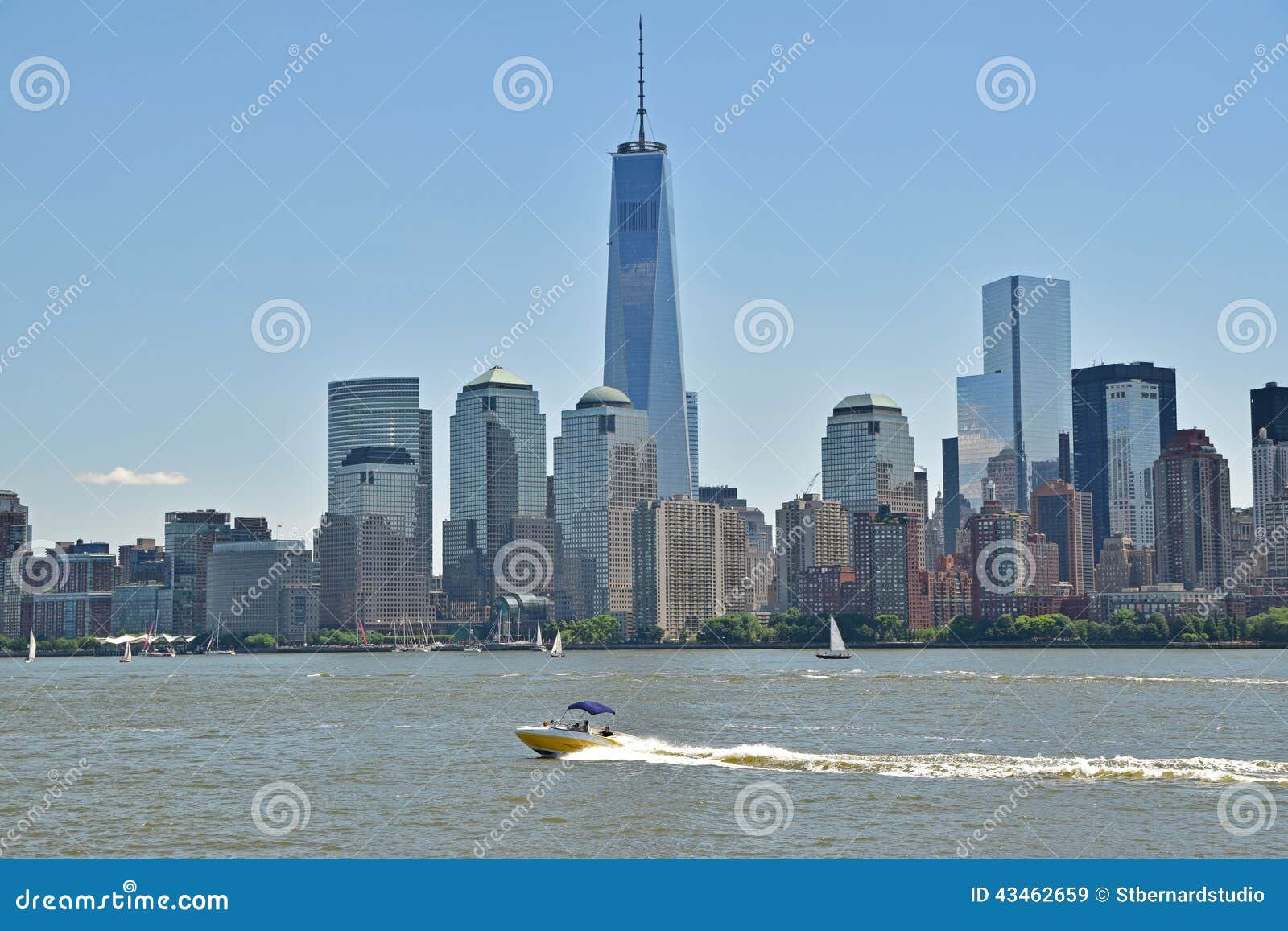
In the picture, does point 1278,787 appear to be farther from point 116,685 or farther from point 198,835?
point 116,685

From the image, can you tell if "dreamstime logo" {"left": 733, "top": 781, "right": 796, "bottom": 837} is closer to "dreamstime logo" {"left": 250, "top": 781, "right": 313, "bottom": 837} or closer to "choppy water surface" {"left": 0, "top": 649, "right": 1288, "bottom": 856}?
"choppy water surface" {"left": 0, "top": 649, "right": 1288, "bottom": 856}

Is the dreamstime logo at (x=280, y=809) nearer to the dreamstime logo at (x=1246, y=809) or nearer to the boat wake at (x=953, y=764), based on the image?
the boat wake at (x=953, y=764)

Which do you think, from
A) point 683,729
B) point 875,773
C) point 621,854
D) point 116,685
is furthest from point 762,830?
point 116,685

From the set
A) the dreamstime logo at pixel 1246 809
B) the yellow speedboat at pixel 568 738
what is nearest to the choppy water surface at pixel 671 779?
the dreamstime logo at pixel 1246 809

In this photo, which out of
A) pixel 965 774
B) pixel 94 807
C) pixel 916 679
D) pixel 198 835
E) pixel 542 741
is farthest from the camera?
pixel 916 679

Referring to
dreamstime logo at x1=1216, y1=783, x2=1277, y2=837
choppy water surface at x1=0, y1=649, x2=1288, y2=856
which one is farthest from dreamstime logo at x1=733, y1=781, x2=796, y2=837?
dreamstime logo at x1=1216, y1=783, x2=1277, y2=837

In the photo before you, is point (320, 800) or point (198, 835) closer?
point (198, 835)
